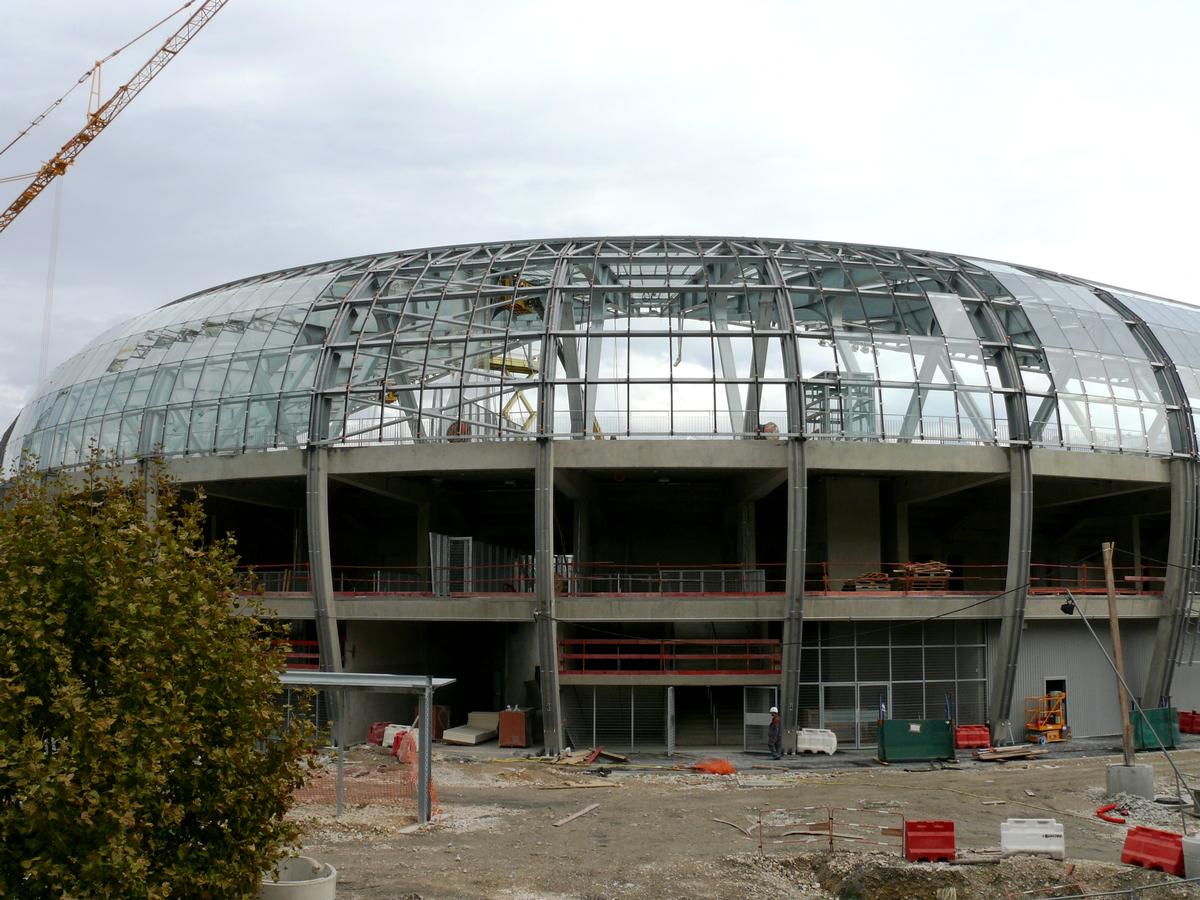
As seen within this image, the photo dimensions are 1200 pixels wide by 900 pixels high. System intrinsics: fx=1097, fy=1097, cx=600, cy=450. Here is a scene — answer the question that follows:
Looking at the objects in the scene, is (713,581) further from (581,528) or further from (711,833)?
(711,833)

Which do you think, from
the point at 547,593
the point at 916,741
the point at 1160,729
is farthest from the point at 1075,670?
the point at 547,593

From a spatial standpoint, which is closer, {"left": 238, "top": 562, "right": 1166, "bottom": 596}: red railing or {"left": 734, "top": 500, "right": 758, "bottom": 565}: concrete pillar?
{"left": 238, "top": 562, "right": 1166, "bottom": 596}: red railing

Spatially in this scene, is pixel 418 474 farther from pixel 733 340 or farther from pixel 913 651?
pixel 913 651

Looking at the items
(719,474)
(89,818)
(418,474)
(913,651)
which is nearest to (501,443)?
(418,474)

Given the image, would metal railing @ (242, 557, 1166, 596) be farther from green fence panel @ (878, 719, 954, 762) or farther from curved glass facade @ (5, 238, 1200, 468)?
curved glass facade @ (5, 238, 1200, 468)

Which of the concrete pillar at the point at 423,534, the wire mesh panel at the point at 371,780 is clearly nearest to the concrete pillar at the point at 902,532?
the concrete pillar at the point at 423,534

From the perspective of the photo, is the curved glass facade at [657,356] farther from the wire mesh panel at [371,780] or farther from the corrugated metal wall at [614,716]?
the wire mesh panel at [371,780]

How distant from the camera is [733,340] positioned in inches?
1363

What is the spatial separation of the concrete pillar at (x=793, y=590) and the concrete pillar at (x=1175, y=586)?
45.3 ft

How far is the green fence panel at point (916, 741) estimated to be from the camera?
3131cm

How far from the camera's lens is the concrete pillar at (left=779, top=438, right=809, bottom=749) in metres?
32.0

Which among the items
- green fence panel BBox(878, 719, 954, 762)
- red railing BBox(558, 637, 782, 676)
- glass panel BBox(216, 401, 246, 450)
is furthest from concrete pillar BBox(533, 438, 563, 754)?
glass panel BBox(216, 401, 246, 450)

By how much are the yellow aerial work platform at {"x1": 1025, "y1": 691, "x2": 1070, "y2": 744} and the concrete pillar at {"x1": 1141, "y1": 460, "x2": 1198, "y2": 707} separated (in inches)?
149

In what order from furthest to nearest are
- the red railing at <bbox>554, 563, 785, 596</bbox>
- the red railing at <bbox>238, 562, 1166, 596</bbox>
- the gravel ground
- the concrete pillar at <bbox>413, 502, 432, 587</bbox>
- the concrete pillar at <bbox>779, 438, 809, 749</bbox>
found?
the concrete pillar at <bbox>413, 502, 432, 587</bbox> < the red railing at <bbox>238, 562, 1166, 596</bbox> < the red railing at <bbox>554, 563, 785, 596</bbox> < the concrete pillar at <bbox>779, 438, 809, 749</bbox> < the gravel ground
